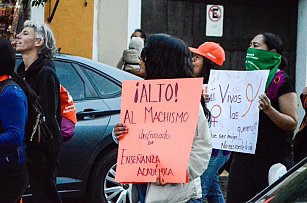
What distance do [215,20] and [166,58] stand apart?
992 cm

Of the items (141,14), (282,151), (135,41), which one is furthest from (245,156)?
(141,14)

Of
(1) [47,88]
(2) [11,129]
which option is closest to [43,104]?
(1) [47,88]

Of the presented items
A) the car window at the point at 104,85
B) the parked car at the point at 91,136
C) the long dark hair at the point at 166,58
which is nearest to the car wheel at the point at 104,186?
the parked car at the point at 91,136

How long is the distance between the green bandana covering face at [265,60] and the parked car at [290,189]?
5.30 feet

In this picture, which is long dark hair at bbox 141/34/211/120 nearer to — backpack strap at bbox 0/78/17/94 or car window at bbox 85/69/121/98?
backpack strap at bbox 0/78/17/94

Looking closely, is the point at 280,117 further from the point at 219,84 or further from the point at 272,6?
the point at 272,6

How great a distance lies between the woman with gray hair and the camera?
5688mm

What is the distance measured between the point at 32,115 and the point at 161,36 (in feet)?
4.44

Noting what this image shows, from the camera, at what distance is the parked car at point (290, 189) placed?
3.52 metres

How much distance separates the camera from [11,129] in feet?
15.9

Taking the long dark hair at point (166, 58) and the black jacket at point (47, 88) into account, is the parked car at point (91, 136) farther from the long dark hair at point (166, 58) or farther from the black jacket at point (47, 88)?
the long dark hair at point (166, 58)

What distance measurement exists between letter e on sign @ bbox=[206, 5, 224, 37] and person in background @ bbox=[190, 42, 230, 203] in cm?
748

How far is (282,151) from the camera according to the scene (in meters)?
5.40

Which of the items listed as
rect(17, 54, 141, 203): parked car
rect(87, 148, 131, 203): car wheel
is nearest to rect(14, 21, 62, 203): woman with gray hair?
rect(17, 54, 141, 203): parked car
